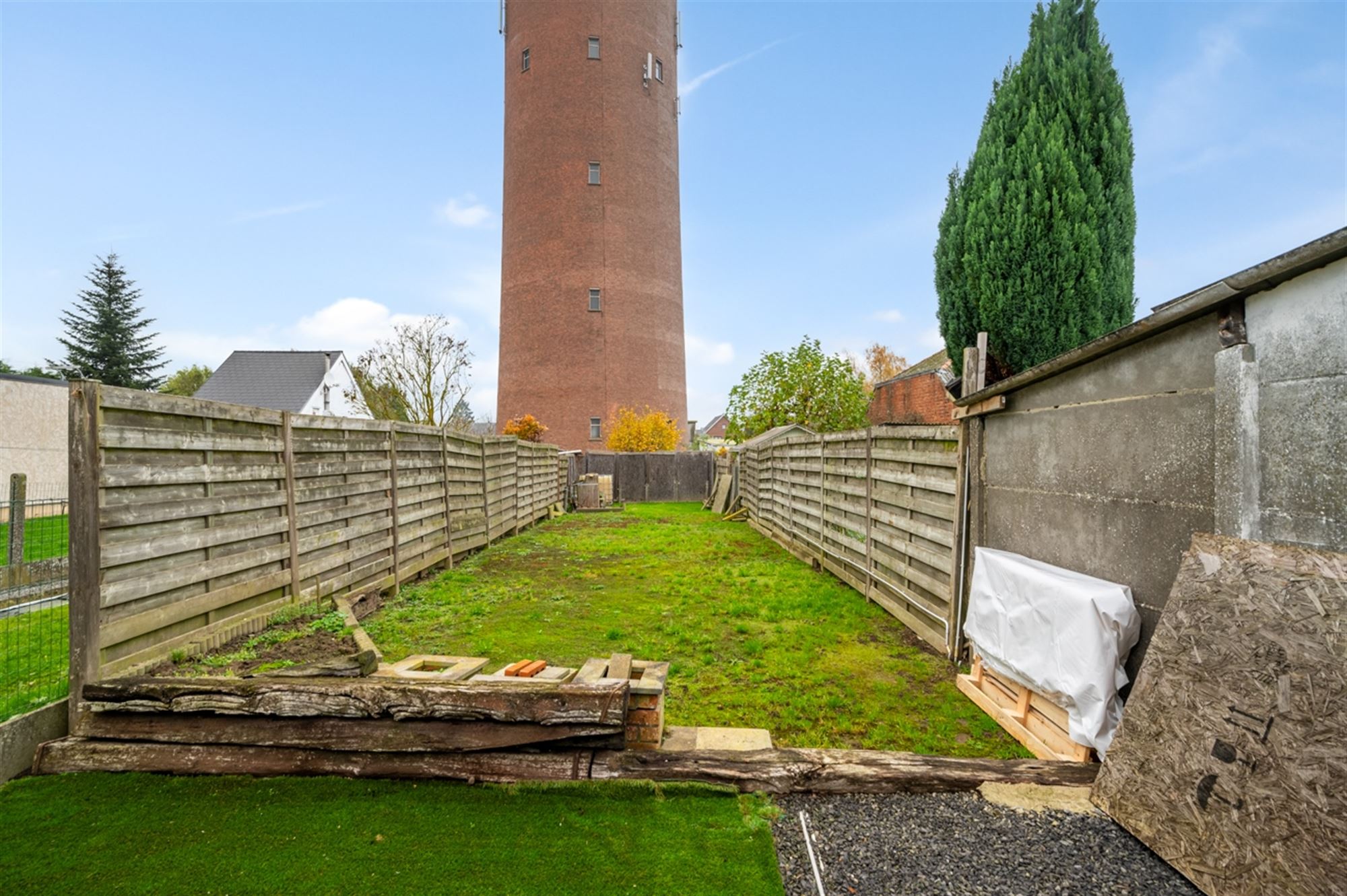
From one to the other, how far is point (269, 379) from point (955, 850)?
35145mm

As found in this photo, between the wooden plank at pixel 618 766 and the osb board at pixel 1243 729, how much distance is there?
55 centimetres

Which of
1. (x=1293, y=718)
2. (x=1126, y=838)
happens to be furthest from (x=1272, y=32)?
(x=1126, y=838)

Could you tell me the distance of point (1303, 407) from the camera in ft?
7.39

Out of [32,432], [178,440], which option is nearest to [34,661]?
[178,440]

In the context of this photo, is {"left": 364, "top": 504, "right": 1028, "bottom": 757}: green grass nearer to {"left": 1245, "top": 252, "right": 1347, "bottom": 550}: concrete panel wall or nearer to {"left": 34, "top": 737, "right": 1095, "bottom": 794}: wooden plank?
{"left": 34, "top": 737, "right": 1095, "bottom": 794}: wooden plank

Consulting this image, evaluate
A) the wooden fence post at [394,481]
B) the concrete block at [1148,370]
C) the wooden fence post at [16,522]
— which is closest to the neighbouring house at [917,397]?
the concrete block at [1148,370]

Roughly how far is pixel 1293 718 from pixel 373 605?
6.64m

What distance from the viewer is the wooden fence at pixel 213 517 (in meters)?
3.04

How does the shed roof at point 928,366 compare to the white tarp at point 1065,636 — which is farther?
the shed roof at point 928,366

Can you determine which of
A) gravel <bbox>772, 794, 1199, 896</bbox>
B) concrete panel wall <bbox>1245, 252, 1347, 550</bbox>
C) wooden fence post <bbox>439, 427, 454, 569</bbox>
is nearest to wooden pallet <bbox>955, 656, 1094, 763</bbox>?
gravel <bbox>772, 794, 1199, 896</bbox>

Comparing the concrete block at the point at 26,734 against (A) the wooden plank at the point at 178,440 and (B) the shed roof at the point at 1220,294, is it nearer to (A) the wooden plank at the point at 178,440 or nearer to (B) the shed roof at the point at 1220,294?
(A) the wooden plank at the point at 178,440

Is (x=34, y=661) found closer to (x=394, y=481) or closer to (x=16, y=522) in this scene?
(x=394, y=481)

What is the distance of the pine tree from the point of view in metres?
34.4

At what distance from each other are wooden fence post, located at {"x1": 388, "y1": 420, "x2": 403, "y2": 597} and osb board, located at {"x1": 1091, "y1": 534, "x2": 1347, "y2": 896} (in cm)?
649
